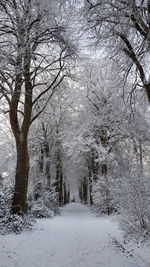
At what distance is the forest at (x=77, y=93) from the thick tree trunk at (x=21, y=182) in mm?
40

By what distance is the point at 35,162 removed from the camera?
81.5 feet

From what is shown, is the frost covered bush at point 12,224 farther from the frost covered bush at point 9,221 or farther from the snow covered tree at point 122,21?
the snow covered tree at point 122,21

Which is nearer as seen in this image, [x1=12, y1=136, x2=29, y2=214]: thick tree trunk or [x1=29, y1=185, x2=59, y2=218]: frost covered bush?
[x1=12, y1=136, x2=29, y2=214]: thick tree trunk

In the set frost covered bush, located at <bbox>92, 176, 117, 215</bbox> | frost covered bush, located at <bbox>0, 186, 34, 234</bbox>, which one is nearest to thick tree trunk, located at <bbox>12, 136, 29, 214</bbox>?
frost covered bush, located at <bbox>0, 186, 34, 234</bbox>

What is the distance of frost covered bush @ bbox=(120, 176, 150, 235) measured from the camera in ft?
26.3

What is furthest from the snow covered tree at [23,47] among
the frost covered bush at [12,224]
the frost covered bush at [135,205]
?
the frost covered bush at [135,205]

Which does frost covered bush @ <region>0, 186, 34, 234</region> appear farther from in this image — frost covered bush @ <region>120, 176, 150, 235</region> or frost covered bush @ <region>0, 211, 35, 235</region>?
frost covered bush @ <region>120, 176, 150, 235</region>

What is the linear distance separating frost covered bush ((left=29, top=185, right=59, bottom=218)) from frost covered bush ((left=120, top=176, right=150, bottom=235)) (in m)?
8.45

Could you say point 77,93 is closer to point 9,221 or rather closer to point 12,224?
point 9,221

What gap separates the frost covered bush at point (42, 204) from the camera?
16.4m

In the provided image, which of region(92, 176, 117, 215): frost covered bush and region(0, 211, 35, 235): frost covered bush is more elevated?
region(92, 176, 117, 215): frost covered bush

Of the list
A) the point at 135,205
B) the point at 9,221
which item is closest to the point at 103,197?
the point at 9,221

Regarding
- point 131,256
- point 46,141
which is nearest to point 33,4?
point 131,256

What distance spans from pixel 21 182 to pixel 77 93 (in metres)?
12.0
